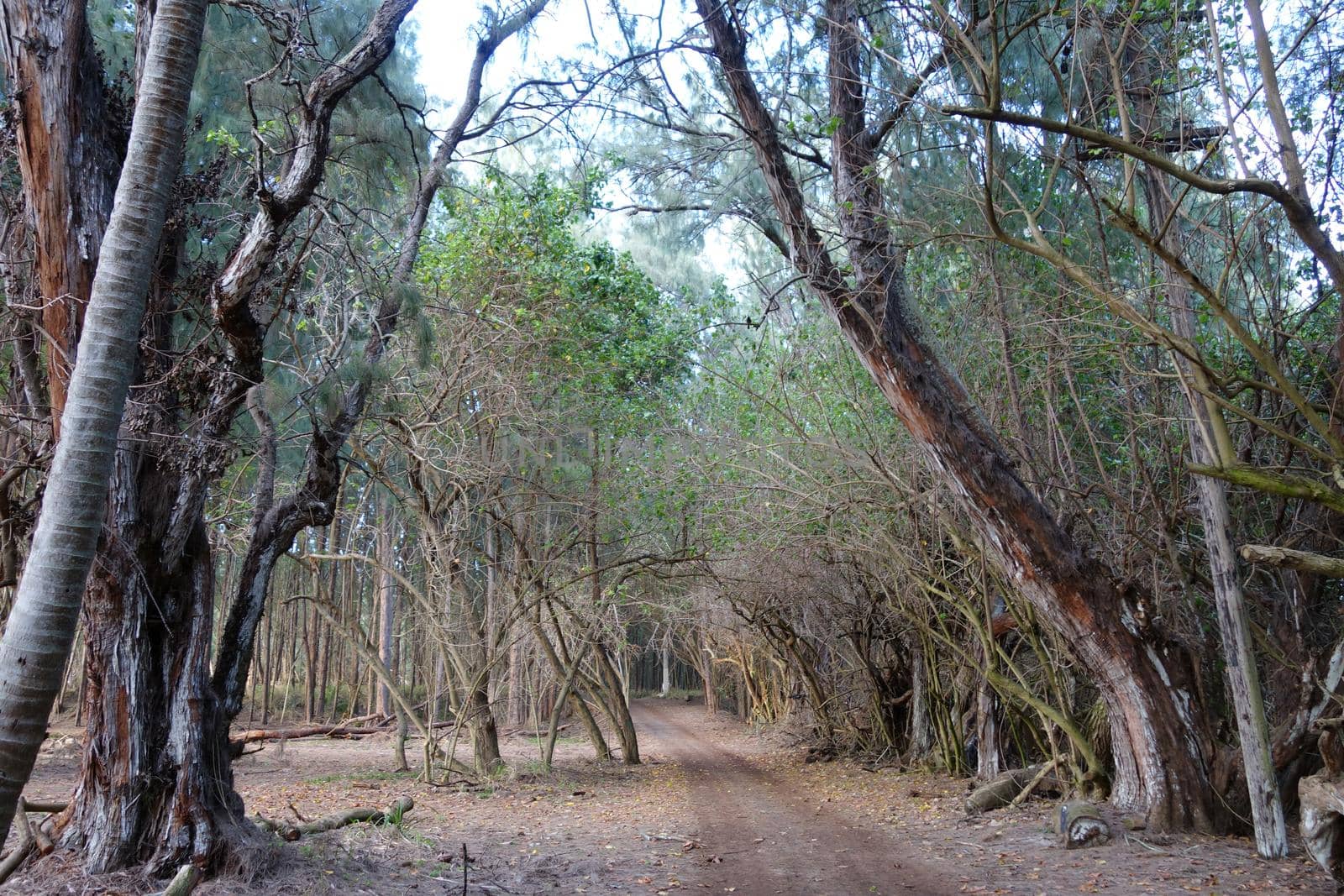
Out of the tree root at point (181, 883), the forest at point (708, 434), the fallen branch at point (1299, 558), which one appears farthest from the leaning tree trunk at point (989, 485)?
the tree root at point (181, 883)

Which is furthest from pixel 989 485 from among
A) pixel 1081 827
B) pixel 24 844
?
pixel 24 844

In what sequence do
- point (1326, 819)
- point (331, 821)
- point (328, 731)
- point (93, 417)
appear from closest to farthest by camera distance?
1. point (93, 417)
2. point (1326, 819)
3. point (331, 821)
4. point (328, 731)

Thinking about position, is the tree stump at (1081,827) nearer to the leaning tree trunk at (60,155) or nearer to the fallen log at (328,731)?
the leaning tree trunk at (60,155)

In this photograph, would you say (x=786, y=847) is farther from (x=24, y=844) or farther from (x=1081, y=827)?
(x=24, y=844)

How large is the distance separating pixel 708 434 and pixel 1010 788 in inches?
220

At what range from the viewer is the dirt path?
624 centimetres

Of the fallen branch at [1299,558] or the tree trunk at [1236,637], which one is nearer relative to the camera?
the fallen branch at [1299,558]

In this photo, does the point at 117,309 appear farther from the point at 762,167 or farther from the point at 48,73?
the point at 762,167

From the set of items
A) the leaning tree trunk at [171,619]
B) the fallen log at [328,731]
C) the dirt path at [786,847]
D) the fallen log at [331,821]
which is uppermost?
the leaning tree trunk at [171,619]

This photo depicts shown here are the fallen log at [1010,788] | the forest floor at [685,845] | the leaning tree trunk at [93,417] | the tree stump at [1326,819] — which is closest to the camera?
the leaning tree trunk at [93,417]

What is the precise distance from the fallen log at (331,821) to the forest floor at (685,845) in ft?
0.31

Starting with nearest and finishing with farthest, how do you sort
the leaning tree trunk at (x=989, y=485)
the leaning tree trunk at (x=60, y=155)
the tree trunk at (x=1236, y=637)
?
1. the leaning tree trunk at (x=60, y=155)
2. the tree trunk at (x=1236, y=637)
3. the leaning tree trunk at (x=989, y=485)

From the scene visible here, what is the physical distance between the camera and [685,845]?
761 centimetres

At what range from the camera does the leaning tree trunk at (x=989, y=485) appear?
700 cm
